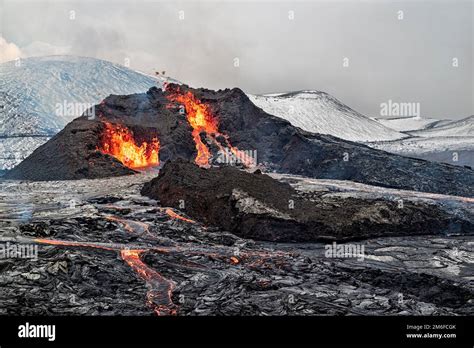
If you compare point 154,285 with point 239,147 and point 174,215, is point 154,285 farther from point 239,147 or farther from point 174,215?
point 239,147

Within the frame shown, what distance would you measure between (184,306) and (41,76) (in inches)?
3427

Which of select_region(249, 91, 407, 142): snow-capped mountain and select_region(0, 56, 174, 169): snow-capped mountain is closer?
select_region(0, 56, 174, 169): snow-capped mountain

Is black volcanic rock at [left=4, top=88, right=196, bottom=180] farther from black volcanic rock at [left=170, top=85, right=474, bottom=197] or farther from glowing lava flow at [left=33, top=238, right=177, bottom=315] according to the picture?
glowing lava flow at [left=33, top=238, right=177, bottom=315]

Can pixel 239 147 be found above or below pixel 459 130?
below

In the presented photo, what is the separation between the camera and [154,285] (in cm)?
1253

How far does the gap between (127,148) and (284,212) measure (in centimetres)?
2795

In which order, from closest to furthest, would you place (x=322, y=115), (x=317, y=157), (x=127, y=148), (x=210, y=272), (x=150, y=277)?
(x=150, y=277) < (x=210, y=272) < (x=317, y=157) < (x=127, y=148) < (x=322, y=115)

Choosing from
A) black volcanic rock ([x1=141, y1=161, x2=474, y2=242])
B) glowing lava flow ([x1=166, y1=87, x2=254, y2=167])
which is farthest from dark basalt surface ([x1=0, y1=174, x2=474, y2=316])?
glowing lava flow ([x1=166, y1=87, x2=254, y2=167])

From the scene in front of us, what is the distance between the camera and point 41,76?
87.2 metres

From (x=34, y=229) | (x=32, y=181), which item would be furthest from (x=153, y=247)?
(x=32, y=181)

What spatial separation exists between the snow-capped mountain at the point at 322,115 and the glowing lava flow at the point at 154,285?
100m

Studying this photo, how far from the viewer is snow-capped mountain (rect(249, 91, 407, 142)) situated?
12019 cm

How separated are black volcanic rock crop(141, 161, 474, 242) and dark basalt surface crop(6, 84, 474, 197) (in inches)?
555

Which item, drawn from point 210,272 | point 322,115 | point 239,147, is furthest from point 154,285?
point 322,115
